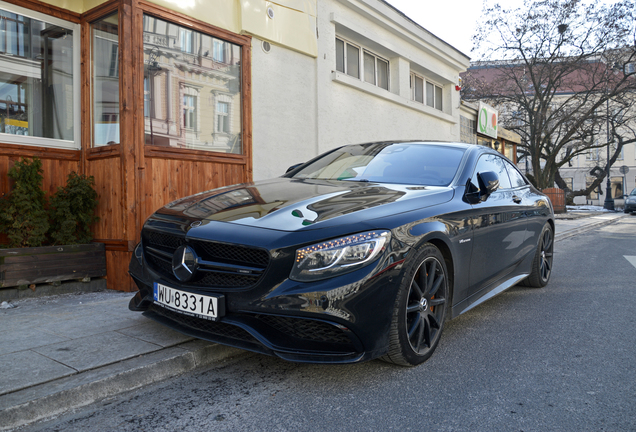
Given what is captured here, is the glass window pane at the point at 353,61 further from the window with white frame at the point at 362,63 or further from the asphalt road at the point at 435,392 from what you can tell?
the asphalt road at the point at 435,392

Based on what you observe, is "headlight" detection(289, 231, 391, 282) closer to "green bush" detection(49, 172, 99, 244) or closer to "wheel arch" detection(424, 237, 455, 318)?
"wheel arch" detection(424, 237, 455, 318)

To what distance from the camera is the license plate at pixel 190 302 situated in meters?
2.73

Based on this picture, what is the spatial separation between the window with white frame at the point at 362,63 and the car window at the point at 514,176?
18.8ft

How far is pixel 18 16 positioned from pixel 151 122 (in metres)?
1.72

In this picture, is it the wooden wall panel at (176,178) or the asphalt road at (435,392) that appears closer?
the asphalt road at (435,392)

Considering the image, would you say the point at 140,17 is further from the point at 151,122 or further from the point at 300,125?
the point at 300,125

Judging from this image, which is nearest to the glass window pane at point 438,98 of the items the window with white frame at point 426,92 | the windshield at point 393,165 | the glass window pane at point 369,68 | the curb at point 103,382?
the window with white frame at point 426,92

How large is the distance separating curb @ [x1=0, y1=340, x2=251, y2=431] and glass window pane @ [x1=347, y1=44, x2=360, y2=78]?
8540 mm

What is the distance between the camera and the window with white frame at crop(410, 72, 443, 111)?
45.1 ft

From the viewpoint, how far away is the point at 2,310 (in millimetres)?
4422

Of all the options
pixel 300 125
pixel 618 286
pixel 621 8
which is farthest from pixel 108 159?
pixel 621 8

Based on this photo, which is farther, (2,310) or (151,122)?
(151,122)

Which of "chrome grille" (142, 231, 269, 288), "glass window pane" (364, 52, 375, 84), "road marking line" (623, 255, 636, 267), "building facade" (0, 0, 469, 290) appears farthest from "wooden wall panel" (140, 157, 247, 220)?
"road marking line" (623, 255, 636, 267)

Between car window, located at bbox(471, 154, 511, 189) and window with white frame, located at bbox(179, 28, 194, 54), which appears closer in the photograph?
car window, located at bbox(471, 154, 511, 189)
